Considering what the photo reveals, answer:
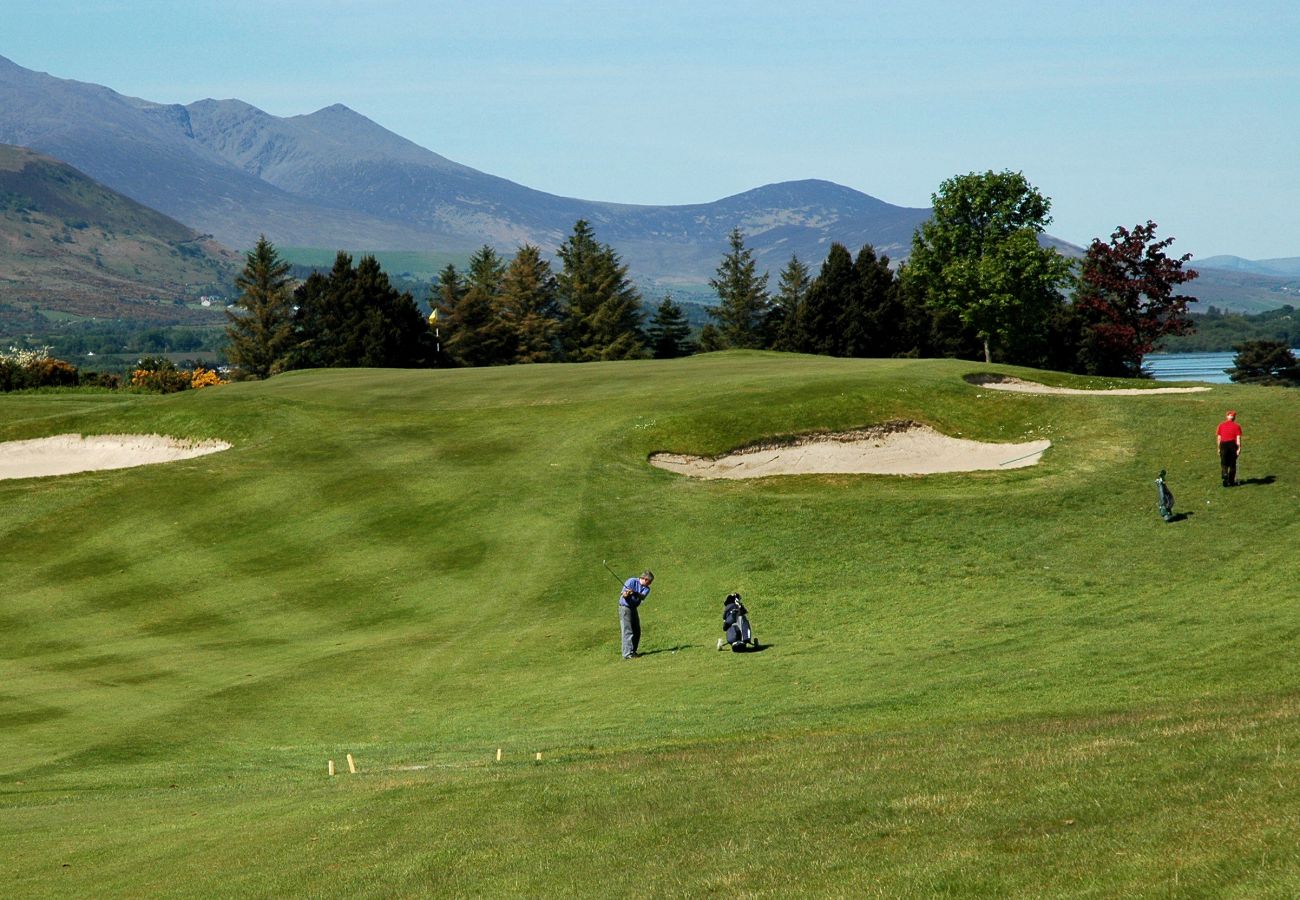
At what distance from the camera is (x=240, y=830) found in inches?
648

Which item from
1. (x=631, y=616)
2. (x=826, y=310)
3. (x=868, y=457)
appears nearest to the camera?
(x=631, y=616)

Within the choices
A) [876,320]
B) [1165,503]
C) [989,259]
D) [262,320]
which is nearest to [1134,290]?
[989,259]

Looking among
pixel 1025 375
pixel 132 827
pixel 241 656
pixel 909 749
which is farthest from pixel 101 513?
pixel 1025 375

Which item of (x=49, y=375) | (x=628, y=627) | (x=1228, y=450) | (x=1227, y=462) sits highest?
(x=49, y=375)

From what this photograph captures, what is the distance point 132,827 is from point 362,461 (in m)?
25.9

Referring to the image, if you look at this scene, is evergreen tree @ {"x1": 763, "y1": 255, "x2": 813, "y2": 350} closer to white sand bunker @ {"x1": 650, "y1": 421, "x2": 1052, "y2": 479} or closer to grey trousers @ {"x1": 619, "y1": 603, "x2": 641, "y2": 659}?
white sand bunker @ {"x1": 650, "y1": 421, "x2": 1052, "y2": 479}

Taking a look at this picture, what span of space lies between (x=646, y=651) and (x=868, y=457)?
15598mm

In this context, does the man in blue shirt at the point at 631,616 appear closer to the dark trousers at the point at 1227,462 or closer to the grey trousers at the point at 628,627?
the grey trousers at the point at 628,627

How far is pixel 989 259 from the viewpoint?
337 feet

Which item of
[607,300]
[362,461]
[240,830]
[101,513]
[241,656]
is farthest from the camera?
[607,300]

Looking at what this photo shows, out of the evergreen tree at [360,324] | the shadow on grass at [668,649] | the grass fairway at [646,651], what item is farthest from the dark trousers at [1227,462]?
the evergreen tree at [360,324]

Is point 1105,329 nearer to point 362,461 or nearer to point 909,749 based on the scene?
point 362,461

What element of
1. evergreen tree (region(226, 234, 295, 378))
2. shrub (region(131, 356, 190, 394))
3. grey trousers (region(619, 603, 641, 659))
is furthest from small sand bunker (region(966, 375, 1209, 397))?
evergreen tree (region(226, 234, 295, 378))

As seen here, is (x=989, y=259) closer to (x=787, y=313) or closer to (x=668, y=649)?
(x=787, y=313)
